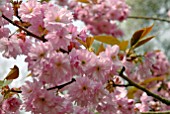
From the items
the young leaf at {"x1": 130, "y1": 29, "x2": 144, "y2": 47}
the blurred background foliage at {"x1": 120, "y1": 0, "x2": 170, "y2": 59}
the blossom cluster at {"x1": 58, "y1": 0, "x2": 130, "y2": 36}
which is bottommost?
the blurred background foliage at {"x1": 120, "y1": 0, "x2": 170, "y2": 59}

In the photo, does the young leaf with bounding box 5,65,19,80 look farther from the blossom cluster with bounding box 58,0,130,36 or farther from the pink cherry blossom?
the blossom cluster with bounding box 58,0,130,36

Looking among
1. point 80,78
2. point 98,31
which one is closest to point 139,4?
point 98,31

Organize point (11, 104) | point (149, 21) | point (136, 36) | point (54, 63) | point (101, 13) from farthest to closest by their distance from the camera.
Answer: point (149, 21), point (101, 13), point (136, 36), point (11, 104), point (54, 63)

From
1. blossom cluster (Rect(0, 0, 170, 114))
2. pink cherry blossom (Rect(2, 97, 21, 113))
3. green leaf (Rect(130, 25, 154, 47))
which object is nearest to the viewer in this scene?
blossom cluster (Rect(0, 0, 170, 114))

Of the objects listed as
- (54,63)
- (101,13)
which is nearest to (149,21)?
(101,13)

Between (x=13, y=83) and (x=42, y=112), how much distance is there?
235 millimetres

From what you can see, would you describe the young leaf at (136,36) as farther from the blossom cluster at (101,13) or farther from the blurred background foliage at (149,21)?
the blurred background foliage at (149,21)

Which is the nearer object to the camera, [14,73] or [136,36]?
[14,73]

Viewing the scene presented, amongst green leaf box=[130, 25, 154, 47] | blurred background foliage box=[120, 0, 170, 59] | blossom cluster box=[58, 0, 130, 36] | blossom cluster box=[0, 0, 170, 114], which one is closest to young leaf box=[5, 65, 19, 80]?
blossom cluster box=[0, 0, 170, 114]

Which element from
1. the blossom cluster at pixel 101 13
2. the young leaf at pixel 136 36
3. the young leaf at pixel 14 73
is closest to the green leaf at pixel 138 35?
the young leaf at pixel 136 36

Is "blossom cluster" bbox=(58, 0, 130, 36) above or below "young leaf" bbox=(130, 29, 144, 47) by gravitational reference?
below

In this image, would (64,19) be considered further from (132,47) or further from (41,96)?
(132,47)

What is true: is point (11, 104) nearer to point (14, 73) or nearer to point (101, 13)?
point (14, 73)

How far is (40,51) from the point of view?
986 mm
